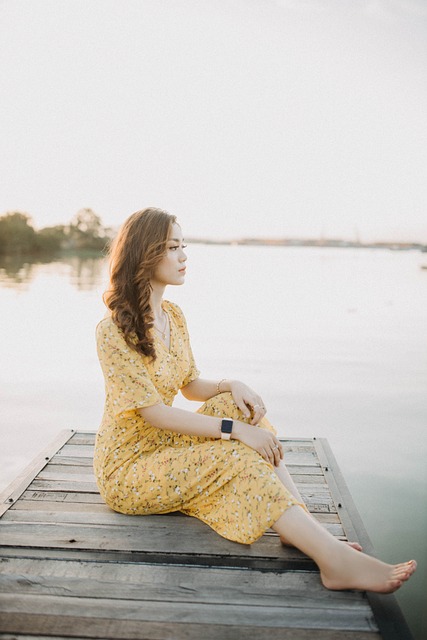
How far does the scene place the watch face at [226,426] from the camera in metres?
2.24

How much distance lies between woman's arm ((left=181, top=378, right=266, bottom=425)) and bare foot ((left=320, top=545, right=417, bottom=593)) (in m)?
0.65

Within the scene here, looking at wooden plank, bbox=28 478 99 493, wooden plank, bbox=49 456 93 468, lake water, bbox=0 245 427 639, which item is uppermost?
wooden plank, bbox=28 478 99 493

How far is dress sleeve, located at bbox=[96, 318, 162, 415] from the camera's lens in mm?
2273

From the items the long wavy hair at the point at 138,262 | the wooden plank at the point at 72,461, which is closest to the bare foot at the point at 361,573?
the long wavy hair at the point at 138,262

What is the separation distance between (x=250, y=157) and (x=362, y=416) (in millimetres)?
34708

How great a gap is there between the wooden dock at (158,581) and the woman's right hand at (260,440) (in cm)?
33

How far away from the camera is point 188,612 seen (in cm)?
178

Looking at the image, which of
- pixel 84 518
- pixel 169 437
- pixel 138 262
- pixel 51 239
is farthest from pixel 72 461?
pixel 51 239

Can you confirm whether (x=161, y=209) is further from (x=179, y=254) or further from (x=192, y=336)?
(x=192, y=336)

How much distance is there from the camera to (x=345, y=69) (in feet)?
68.9

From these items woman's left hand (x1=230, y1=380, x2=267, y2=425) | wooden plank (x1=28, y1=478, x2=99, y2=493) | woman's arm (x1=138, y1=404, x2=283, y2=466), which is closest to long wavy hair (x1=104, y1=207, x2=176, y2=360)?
woman's arm (x1=138, y1=404, x2=283, y2=466)

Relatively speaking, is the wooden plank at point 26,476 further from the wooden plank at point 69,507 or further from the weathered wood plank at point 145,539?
the weathered wood plank at point 145,539

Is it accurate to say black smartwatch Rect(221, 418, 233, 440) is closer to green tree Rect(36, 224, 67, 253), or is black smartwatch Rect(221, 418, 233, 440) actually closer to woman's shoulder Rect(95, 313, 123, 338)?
woman's shoulder Rect(95, 313, 123, 338)

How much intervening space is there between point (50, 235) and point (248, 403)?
34.5 meters
